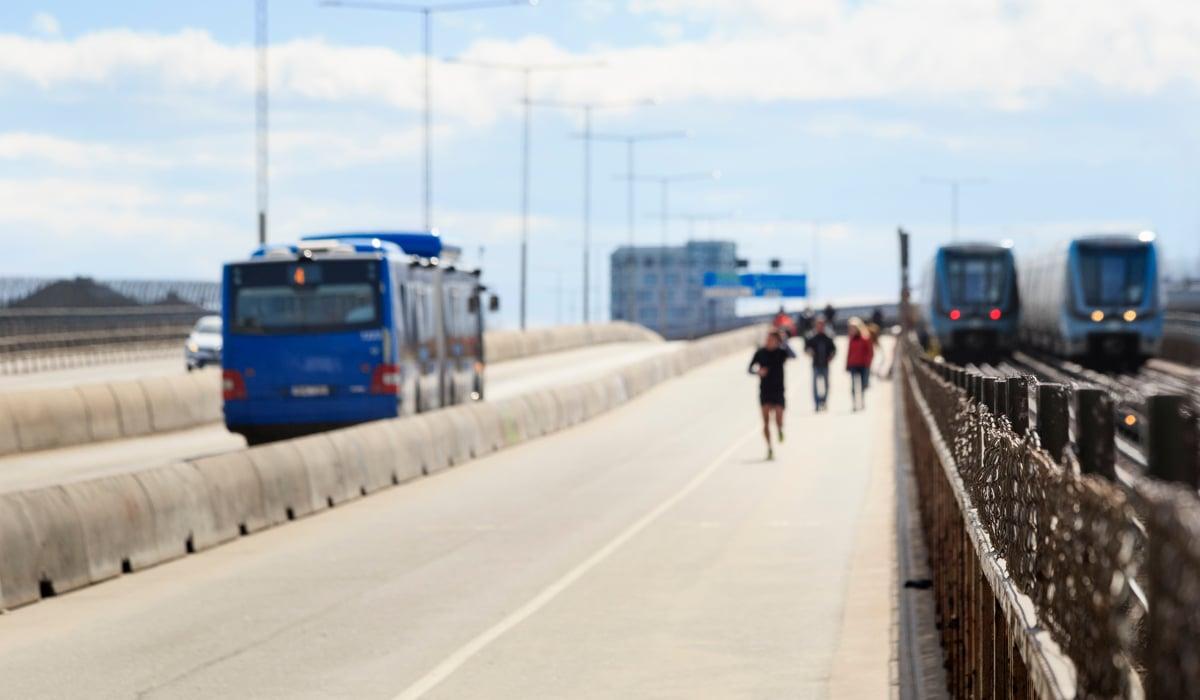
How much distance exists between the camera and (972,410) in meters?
10.7

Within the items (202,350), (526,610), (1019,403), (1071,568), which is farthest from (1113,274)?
(1071,568)

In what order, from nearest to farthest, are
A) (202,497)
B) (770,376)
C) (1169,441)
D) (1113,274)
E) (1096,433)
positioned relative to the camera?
(1169,441), (1096,433), (202,497), (770,376), (1113,274)

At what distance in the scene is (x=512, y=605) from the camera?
50.1 ft

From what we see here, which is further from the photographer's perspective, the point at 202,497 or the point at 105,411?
the point at 105,411

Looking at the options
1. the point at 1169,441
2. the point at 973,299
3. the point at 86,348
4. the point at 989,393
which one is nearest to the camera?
the point at 1169,441

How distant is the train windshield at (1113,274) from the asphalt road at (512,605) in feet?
85.5

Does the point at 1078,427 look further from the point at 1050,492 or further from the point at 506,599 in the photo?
→ the point at 506,599

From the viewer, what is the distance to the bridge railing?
3102 mm

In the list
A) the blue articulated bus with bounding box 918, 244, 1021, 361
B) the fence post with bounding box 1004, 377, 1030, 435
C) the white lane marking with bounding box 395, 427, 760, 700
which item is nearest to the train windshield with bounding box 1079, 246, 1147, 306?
the blue articulated bus with bounding box 918, 244, 1021, 361

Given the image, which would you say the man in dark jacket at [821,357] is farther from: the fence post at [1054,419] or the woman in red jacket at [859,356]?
the fence post at [1054,419]

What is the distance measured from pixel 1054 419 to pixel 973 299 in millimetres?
54457

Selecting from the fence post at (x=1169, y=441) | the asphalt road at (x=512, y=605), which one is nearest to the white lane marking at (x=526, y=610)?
the asphalt road at (x=512, y=605)

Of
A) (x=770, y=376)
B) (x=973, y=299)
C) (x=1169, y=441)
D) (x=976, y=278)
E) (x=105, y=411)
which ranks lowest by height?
(x=105, y=411)

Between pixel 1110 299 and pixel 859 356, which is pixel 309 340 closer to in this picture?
pixel 859 356
